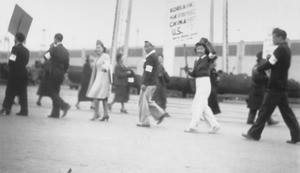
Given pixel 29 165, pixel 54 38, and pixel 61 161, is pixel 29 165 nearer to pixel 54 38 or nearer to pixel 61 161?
pixel 61 161

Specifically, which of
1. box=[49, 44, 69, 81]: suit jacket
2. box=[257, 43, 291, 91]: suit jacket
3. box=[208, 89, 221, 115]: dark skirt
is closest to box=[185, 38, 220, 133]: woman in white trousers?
box=[208, 89, 221, 115]: dark skirt

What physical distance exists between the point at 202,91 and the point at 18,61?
11.1 feet

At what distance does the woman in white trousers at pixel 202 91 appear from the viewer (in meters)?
8.91

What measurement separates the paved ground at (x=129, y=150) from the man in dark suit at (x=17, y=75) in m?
0.53

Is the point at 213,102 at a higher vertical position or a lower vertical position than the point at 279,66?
lower

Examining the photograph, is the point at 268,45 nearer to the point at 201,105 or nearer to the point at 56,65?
the point at 201,105

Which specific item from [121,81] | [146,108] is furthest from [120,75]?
[146,108]

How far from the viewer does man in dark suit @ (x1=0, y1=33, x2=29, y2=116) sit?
9.43 m

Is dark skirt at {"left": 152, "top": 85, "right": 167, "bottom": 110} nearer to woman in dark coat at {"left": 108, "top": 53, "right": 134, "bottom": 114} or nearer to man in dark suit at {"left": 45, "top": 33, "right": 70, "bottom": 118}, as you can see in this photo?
woman in dark coat at {"left": 108, "top": 53, "right": 134, "bottom": 114}

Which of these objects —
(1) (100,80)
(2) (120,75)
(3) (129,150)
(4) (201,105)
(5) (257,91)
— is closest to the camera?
(3) (129,150)

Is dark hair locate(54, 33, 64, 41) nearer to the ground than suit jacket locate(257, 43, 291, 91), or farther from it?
farther from it

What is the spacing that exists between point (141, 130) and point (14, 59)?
8.76 ft

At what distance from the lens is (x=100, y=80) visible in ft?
34.1

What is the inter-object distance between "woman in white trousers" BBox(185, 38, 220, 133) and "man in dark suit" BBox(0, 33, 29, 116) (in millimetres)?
3124
